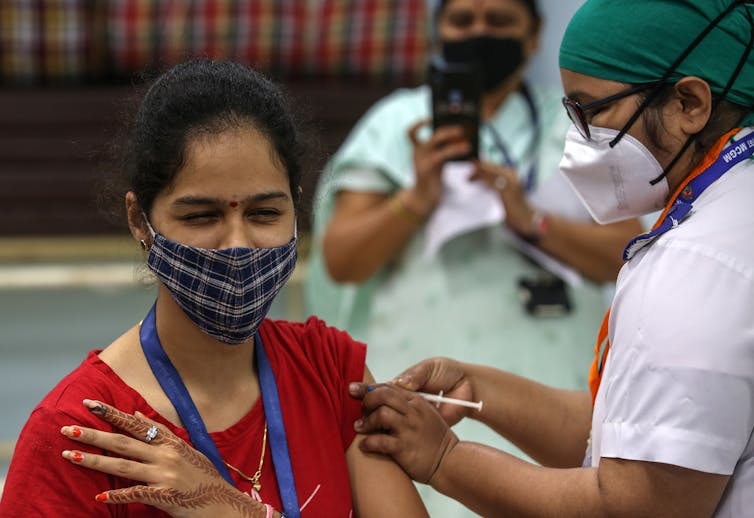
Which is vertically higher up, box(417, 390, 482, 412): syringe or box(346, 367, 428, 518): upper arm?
box(417, 390, 482, 412): syringe

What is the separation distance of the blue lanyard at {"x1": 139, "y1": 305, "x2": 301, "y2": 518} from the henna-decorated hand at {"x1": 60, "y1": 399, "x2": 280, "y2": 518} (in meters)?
0.05

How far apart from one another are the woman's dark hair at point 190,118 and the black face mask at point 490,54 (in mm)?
1195

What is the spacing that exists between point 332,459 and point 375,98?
2497 mm

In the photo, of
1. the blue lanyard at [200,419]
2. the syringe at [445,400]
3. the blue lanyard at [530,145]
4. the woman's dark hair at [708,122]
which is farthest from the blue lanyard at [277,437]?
the blue lanyard at [530,145]

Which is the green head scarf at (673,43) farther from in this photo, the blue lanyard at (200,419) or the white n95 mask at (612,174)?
the blue lanyard at (200,419)

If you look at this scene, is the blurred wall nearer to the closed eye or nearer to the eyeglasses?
the eyeglasses

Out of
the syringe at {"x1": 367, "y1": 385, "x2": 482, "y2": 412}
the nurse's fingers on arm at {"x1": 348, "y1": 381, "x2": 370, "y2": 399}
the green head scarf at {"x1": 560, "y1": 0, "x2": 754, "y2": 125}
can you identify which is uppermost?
the green head scarf at {"x1": 560, "y1": 0, "x2": 754, "y2": 125}

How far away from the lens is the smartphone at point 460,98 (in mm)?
2799

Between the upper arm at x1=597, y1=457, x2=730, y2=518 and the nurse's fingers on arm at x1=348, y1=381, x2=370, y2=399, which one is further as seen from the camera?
the nurse's fingers on arm at x1=348, y1=381, x2=370, y2=399

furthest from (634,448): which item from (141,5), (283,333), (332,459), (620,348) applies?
(141,5)

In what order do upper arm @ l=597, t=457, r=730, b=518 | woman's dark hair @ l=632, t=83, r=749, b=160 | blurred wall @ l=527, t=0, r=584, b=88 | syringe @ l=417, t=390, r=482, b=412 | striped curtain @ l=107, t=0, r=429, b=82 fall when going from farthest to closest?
striped curtain @ l=107, t=0, r=429, b=82 < blurred wall @ l=527, t=0, r=584, b=88 < syringe @ l=417, t=390, r=482, b=412 < woman's dark hair @ l=632, t=83, r=749, b=160 < upper arm @ l=597, t=457, r=730, b=518

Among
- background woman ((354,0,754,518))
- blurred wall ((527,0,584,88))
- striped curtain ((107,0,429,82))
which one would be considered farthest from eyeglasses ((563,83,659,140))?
striped curtain ((107,0,429,82))

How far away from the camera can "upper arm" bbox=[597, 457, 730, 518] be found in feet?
5.26

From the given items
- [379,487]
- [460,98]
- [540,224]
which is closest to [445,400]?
[379,487]
